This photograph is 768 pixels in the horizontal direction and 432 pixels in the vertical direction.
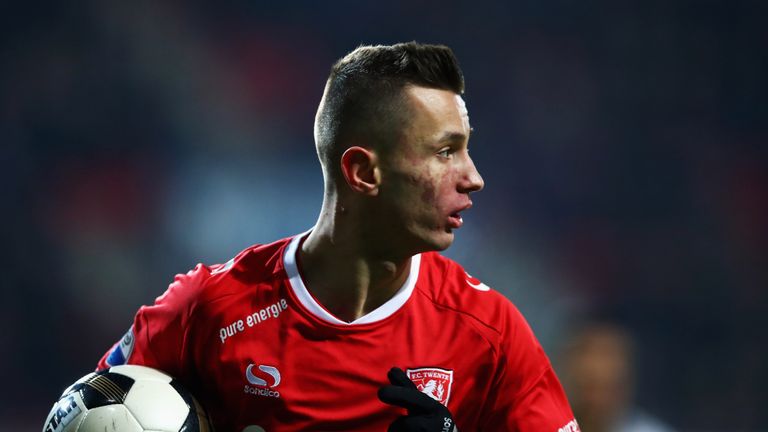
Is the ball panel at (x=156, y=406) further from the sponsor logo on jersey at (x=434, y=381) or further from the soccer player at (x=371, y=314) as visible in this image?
the sponsor logo on jersey at (x=434, y=381)

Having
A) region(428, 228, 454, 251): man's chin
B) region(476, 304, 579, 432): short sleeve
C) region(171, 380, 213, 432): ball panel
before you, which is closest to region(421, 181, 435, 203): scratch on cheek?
region(428, 228, 454, 251): man's chin

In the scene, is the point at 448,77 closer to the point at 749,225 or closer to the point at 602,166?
the point at 602,166

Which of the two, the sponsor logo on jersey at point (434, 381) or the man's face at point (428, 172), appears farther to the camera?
the sponsor logo on jersey at point (434, 381)

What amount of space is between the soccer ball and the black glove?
1.75 feet

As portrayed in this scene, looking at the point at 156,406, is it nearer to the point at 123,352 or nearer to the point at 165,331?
the point at 165,331

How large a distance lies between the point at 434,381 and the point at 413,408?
6.4 inches

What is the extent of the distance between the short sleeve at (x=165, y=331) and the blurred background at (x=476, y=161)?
366 cm

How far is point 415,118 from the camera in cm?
242

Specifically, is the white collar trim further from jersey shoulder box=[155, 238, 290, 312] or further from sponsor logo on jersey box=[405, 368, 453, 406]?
sponsor logo on jersey box=[405, 368, 453, 406]

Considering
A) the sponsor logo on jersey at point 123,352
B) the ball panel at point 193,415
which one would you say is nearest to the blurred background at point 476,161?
the sponsor logo on jersey at point 123,352

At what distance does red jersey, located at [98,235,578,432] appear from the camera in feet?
8.27

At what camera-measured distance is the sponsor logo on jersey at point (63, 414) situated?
2.34 m

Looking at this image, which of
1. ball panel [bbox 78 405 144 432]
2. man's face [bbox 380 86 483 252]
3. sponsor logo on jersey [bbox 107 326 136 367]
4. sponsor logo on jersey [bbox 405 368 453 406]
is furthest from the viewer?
sponsor logo on jersey [bbox 107 326 136 367]

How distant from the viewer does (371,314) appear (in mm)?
2592
